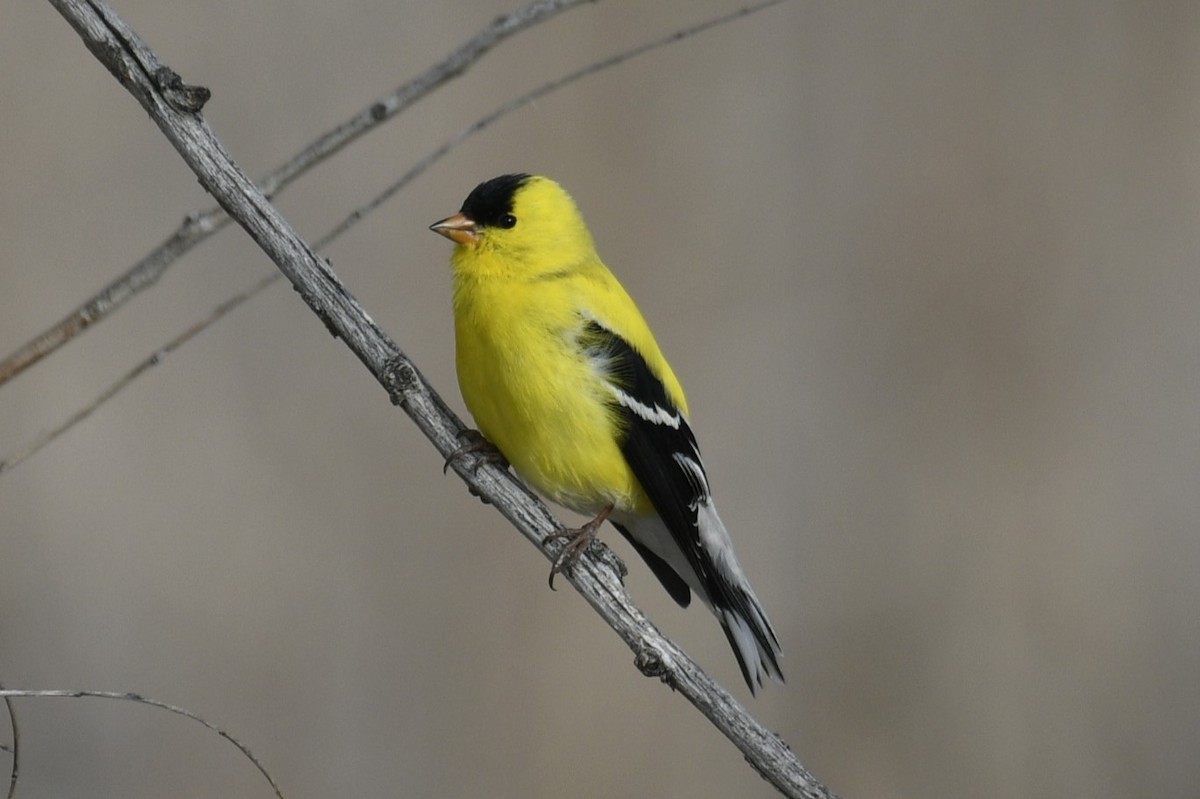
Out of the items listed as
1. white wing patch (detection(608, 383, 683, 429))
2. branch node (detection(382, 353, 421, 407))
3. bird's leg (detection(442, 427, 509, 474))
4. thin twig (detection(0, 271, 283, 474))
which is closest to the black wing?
white wing patch (detection(608, 383, 683, 429))

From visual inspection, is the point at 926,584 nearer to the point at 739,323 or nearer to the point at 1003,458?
the point at 1003,458

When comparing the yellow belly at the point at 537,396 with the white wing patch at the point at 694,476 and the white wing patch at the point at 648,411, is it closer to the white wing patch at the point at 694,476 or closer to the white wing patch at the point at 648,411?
the white wing patch at the point at 648,411

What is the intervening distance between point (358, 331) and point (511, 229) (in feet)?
2.66

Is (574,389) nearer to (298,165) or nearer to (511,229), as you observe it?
(511,229)

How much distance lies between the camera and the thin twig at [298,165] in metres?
1.40

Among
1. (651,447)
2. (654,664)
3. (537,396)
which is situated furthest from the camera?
(651,447)

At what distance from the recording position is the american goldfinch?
92.8 inches

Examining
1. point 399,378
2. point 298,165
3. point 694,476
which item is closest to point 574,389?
point 694,476

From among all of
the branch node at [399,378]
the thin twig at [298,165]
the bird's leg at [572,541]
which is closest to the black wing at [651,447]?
the bird's leg at [572,541]

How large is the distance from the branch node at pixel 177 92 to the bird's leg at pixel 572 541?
788 mm

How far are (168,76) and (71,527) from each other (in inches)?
75.3

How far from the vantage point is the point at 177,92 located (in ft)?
5.19

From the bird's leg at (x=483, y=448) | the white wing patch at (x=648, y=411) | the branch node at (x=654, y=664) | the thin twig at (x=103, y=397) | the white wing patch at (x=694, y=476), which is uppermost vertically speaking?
the thin twig at (x=103, y=397)

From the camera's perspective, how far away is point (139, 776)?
3189 mm
